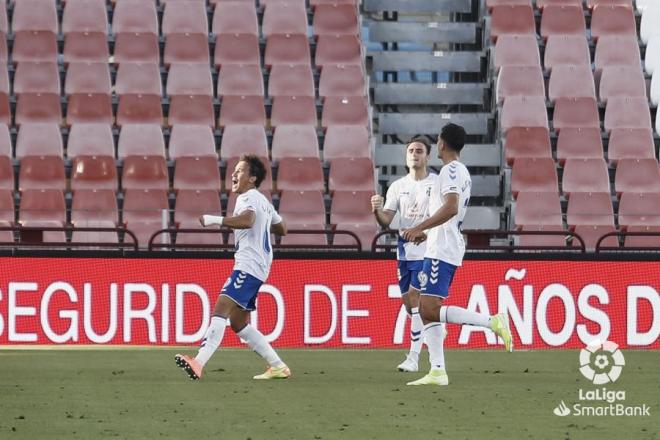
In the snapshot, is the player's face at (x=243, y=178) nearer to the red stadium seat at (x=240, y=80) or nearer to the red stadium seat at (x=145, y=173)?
the red stadium seat at (x=145, y=173)

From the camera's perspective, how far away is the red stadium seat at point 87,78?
19297mm

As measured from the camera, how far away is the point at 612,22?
68.5 feet

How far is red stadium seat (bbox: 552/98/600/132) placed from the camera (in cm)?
1947

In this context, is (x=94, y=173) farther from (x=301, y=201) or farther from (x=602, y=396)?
(x=602, y=396)

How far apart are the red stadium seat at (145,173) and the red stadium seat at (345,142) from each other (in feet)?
7.12

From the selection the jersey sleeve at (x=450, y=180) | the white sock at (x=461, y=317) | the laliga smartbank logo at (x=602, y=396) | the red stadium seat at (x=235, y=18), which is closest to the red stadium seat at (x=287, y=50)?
the red stadium seat at (x=235, y=18)

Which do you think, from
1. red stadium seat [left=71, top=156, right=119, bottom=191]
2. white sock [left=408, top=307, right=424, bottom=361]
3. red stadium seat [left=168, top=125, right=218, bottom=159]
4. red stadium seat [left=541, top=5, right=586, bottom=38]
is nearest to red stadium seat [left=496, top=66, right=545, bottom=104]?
red stadium seat [left=541, top=5, right=586, bottom=38]

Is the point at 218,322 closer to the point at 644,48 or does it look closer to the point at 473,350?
the point at 473,350

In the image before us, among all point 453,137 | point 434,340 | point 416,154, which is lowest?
point 434,340

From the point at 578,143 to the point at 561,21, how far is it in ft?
8.54

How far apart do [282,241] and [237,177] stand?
5031 mm

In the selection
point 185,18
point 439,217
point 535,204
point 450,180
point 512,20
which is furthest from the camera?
point 512,20

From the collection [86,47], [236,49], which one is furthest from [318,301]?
[86,47]

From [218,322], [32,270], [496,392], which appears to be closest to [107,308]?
[32,270]
